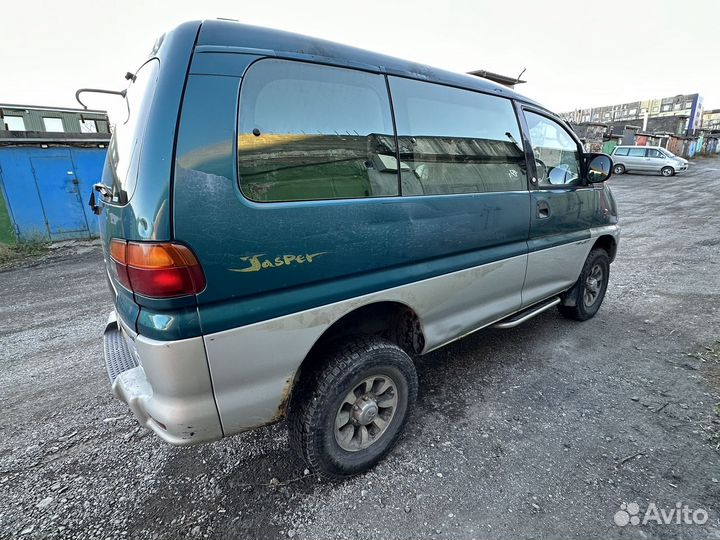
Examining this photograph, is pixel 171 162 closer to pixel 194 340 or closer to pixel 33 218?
pixel 194 340

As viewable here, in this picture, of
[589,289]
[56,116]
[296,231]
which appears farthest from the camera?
[56,116]

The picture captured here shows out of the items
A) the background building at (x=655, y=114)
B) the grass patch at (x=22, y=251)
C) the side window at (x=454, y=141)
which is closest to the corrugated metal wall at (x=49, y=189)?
the grass patch at (x=22, y=251)

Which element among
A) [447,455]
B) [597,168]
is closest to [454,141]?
[597,168]

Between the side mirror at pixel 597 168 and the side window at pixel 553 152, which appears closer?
the side window at pixel 553 152

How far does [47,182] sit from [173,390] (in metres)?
8.84

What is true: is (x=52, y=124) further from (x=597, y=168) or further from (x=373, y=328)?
(x=597, y=168)

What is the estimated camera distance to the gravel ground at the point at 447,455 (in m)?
1.75

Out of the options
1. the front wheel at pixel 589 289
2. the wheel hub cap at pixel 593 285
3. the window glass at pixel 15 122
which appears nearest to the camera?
the front wheel at pixel 589 289

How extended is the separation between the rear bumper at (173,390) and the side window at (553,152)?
8.52 feet

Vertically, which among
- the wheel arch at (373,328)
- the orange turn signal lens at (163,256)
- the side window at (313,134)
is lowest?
the wheel arch at (373,328)

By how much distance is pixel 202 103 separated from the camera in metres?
1.37

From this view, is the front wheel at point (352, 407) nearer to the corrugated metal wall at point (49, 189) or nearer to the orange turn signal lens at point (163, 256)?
the orange turn signal lens at point (163, 256)

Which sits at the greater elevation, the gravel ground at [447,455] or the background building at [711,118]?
the background building at [711,118]

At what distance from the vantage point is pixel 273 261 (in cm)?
149
